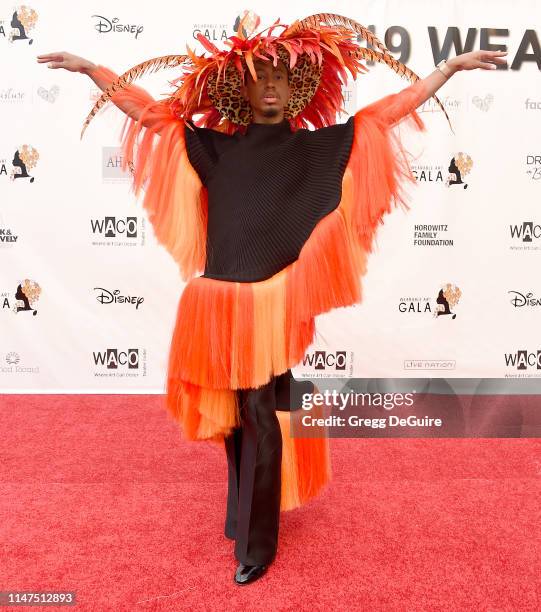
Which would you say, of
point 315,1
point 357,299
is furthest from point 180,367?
point 315,1

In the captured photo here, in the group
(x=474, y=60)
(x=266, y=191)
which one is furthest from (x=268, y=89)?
(x=474, y=60)

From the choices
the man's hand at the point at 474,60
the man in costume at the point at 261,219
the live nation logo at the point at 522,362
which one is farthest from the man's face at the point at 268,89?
the live nation logo at the point at 522,362

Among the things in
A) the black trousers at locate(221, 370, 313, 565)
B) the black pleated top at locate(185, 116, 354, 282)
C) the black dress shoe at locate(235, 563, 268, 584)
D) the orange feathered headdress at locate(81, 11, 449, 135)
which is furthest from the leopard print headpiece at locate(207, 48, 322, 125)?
the black dress shoe at locate(235, 563, 268, 584)

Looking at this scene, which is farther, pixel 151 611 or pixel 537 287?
pixel 537 287

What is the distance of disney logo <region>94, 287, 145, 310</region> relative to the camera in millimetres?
3184

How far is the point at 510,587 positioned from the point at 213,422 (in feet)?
2.94

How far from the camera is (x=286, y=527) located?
70.4 inches

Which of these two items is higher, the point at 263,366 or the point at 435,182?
the point at 435,182

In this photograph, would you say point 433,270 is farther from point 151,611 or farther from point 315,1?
point 151,611

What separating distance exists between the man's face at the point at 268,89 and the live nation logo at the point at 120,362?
1986 millimetres

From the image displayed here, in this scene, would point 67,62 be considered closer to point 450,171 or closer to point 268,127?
point 268,127

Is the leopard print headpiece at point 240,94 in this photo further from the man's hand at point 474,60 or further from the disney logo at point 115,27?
the disney logo at point 115,27

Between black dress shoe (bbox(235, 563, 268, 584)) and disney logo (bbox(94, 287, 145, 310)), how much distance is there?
76.7 inches

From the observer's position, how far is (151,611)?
1.38m
